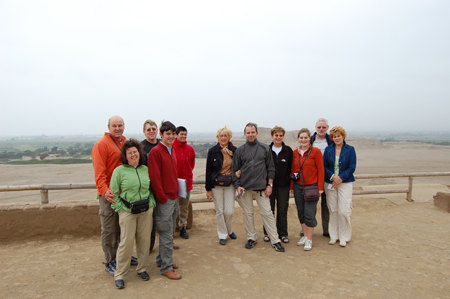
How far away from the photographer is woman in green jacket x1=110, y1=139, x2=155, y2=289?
302 centimetres

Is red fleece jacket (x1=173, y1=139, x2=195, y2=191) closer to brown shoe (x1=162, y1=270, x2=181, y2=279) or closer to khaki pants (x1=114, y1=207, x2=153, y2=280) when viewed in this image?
khaki pants (x1=114, y1=207, x2=153, y2=280)

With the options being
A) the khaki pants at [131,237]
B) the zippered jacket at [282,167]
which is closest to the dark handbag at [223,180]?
the zippered jacket at [282,167]

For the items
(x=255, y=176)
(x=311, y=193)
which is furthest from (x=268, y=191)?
(x=311, y=193)

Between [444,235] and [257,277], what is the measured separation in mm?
3561

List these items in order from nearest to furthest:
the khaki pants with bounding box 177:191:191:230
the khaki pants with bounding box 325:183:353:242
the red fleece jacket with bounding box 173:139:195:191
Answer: the khaki pants with bounding box 325:183:353:242, the red fleece jacket with bounding box 173:139:195:191, the khaki pants with bounding box 177:191:191:230

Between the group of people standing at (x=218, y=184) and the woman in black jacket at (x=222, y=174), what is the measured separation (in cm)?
2

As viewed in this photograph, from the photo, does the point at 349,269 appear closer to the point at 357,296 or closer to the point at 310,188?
the point at 357,296

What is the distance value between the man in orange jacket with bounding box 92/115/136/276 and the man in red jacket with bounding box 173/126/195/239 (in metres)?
1.11

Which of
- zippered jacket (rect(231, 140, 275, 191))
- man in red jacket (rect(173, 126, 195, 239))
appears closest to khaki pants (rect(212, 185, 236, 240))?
zippered jacket (rect(231, 140, 275, 191))

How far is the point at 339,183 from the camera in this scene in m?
4.12

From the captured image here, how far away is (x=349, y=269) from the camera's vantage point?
343 centimetres

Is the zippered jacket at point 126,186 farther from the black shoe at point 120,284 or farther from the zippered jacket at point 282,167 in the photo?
the zippered jacket at point 282,167

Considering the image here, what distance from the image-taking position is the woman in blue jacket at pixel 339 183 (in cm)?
416

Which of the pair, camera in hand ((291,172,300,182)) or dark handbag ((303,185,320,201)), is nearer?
dark handbag ((303,185,320,201))
